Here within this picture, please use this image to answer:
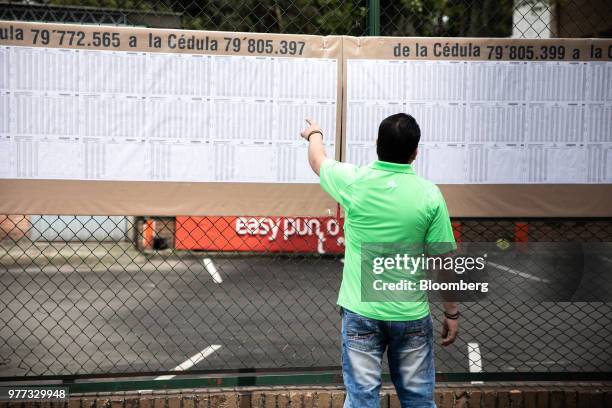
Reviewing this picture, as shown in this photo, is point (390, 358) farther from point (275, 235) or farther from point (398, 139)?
point (275, 235)

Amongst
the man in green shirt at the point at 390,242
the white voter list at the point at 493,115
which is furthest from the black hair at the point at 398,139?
the white voter list at the point at 493,115

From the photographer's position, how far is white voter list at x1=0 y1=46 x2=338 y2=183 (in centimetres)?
438

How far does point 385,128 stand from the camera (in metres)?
3.30

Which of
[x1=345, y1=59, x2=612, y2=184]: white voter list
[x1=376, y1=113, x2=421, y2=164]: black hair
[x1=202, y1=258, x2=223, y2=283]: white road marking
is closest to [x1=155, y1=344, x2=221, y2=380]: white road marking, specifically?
[x1=345, y1=59, x2=612, y2=184]: white voter list

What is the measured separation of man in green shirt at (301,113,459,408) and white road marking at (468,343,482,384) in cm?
285

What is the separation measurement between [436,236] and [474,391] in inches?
70.1

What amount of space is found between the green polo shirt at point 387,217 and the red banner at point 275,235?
10.8 meters

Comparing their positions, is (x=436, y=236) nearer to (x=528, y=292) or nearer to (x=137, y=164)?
(x=137, y=164)

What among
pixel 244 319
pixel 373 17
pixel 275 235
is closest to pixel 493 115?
pixel 373 17

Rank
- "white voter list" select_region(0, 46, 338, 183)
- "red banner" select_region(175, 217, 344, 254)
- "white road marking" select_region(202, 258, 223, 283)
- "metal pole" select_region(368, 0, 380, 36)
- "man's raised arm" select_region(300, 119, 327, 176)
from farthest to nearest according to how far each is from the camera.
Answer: "red banner" select_region(175, 217, 344, 254) < "white road marking" select_region(202, 258, 223, 283) < "metal pole" select_region(368, 0, 380, 36) < "white voter list" select_region(0, 46, 338, 183) < "man's raised arm" select_region(300, 119, 327, 176)

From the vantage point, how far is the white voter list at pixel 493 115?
4594 mm

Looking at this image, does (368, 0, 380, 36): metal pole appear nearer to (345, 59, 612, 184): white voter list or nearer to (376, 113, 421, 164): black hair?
(345, 59, 612, 184): white voter list

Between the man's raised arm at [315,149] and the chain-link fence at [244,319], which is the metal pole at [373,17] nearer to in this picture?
the man's raised arm at [315,149]

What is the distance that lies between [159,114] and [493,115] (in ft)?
6.75
